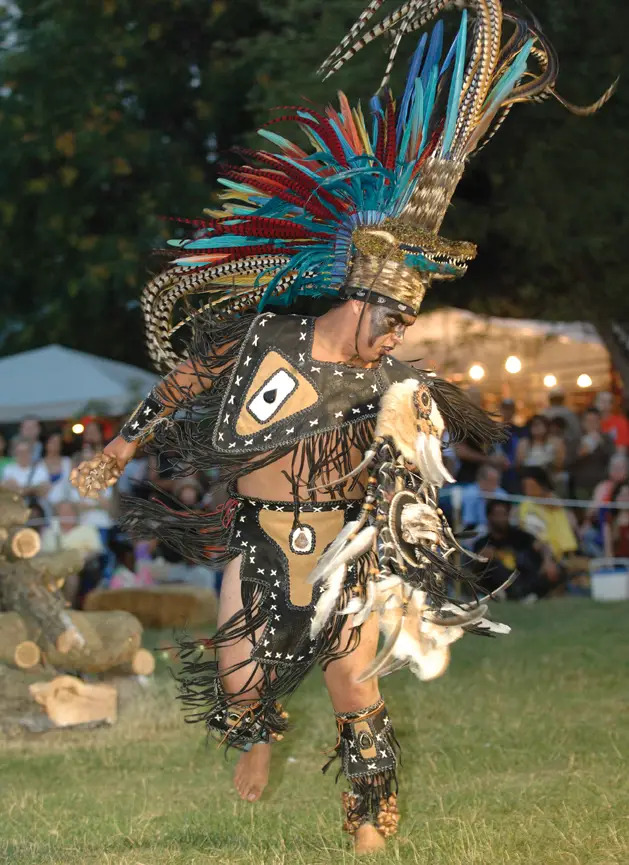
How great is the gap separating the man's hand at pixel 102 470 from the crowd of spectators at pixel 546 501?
23.7 feet

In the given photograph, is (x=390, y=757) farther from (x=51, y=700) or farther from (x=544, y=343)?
(x=544, y=343)

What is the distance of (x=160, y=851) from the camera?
480 centimetres

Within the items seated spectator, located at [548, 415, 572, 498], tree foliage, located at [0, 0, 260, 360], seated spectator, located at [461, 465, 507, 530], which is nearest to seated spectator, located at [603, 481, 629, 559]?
seated spectator, located at [548, 415, 572, 498]

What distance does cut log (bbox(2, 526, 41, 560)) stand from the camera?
26.0ft

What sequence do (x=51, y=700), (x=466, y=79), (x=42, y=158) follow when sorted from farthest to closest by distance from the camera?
(x=42, y=158) → (x=51, y=700) → (x=466, y=79)

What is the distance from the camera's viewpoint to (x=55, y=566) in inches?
317

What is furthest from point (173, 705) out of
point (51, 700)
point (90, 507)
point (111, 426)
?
point (111, 426)

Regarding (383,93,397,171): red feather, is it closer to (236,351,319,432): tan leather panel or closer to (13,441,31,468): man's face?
(236,351,319,432): tan leather panel

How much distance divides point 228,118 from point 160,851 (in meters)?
12.2

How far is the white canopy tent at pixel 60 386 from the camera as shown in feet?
46.1

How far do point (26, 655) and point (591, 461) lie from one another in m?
6.30

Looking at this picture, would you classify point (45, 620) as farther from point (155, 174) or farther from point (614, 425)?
point (155, 174)

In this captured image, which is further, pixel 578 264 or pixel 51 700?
pixel 578 264

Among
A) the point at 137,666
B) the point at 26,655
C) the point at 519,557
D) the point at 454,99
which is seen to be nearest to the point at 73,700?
the point at 26,655
